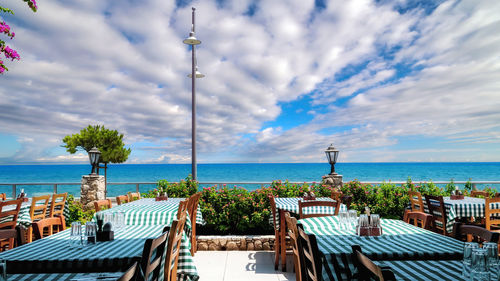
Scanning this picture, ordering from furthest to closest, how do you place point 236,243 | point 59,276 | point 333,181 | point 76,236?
1. point 333,181
2. point 236,243
3. point 76,236
4. point 59,276

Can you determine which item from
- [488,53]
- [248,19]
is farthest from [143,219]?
[488,53]

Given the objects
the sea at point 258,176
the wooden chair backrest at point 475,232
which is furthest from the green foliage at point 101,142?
the sea at point 258,176

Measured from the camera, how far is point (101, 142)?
40.4ft

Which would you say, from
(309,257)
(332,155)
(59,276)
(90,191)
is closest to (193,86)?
(90,191)

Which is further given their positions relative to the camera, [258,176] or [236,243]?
[258,176]

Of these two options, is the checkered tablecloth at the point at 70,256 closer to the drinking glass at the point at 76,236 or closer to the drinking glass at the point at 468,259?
the drinking glass at the point at 76,236

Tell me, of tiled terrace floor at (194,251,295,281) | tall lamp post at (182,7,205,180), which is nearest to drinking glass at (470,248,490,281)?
tiled terrace floor at (194,251,295,281)

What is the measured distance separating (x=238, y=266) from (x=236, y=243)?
2.64 feet

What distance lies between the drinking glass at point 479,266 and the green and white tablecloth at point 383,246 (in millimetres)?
448

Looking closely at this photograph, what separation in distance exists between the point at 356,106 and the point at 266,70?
13.4m

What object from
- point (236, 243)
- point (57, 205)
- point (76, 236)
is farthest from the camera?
point (57, 205)

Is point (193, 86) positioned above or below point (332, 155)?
above

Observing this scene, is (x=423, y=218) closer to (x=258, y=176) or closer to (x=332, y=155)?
(x=332, y=155)

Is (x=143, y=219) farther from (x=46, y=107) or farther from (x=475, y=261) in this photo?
(x=46, y=107)
